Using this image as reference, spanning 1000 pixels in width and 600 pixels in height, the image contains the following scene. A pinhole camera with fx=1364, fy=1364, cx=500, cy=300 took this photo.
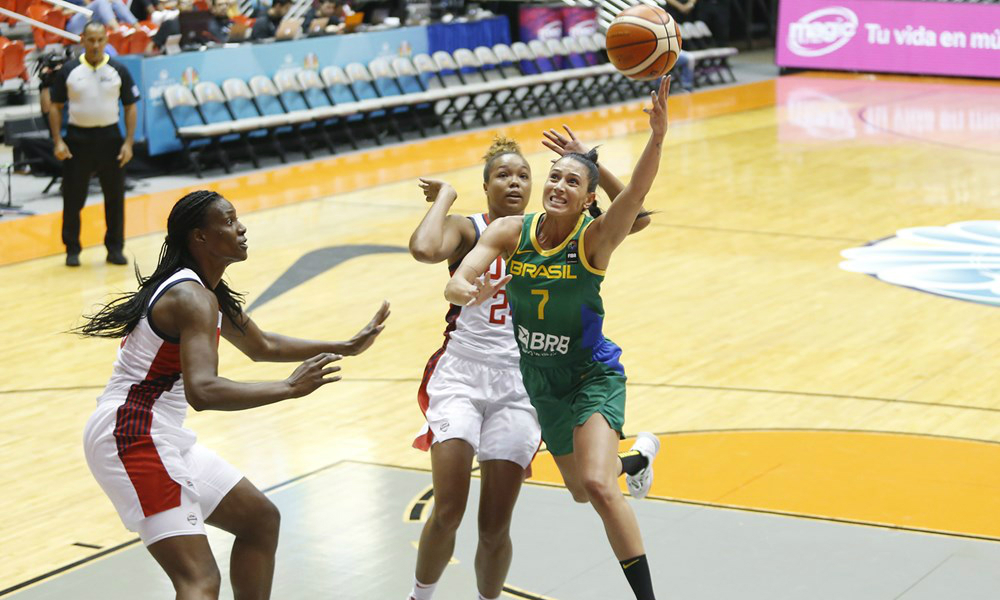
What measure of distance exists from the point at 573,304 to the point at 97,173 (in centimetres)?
840

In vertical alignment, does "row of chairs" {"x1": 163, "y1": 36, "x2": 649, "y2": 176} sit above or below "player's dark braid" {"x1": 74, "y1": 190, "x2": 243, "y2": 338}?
below

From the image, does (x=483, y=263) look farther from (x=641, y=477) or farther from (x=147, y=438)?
(x=147, y=438)

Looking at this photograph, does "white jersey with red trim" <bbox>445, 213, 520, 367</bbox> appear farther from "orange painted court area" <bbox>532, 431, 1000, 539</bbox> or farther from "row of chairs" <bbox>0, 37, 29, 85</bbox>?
"row of chairs" <bbox>0, 37, 29, 85</bbox>

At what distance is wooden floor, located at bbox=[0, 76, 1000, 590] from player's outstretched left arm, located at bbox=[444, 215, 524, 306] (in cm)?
223

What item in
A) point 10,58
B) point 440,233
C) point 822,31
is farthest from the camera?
point 822,31

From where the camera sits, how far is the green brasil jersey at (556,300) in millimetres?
5273

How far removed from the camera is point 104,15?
59.7 feet

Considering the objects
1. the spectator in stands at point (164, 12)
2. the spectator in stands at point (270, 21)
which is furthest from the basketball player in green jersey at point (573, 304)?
the spectator in stands at point (270, 21)

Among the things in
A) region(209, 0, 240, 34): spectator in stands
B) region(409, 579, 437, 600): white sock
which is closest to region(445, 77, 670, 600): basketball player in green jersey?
region(409, 579, 437, 600): white sock

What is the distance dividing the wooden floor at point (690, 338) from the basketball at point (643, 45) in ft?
7.32

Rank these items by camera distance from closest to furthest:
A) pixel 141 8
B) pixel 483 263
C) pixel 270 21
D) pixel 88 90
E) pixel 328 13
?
pixel 483 263 → pixel 88 90 → pixel 141 8 → pixel 270 21 → pixel 328 13

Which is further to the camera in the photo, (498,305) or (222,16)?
(222,16)

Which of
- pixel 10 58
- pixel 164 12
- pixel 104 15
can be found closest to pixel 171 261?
pixel 10 58

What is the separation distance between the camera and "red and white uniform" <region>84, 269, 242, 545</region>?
4523mm
